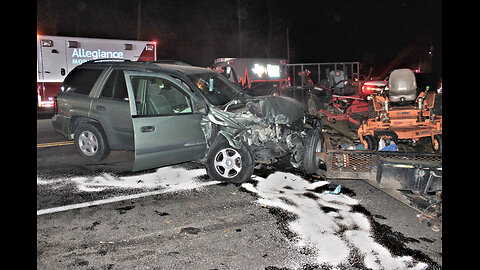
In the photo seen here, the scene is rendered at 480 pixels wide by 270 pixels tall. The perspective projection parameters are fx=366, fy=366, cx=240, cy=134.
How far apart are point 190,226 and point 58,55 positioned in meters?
13.6

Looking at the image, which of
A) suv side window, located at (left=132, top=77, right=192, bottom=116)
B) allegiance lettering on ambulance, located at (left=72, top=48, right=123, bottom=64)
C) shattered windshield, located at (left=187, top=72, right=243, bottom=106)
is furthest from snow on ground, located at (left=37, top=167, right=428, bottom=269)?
allegiance lettering on ambulance, located at (left=72, top=48, right=123, bottom=64)

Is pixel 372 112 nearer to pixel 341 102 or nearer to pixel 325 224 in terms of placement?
pixel 341 102

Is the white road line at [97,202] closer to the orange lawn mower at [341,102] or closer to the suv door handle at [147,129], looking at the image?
the suv door handle at [147,129]

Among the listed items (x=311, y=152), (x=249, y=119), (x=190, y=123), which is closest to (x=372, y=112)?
(x=311, y=152)

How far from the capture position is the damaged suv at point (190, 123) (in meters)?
5.71

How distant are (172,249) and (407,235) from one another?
8.50 feet

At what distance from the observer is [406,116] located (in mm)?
7707

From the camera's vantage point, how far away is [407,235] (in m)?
4.09

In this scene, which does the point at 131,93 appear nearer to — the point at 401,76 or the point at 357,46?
the point at 401,76

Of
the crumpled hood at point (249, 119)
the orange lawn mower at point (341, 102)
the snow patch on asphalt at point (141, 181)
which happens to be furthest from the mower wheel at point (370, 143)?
the orange lawn mower at point (341, 102)

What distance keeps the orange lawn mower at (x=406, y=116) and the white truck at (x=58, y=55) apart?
12.6m

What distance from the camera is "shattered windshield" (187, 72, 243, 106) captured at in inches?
257

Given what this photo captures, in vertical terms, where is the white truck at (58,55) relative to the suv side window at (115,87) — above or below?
above
